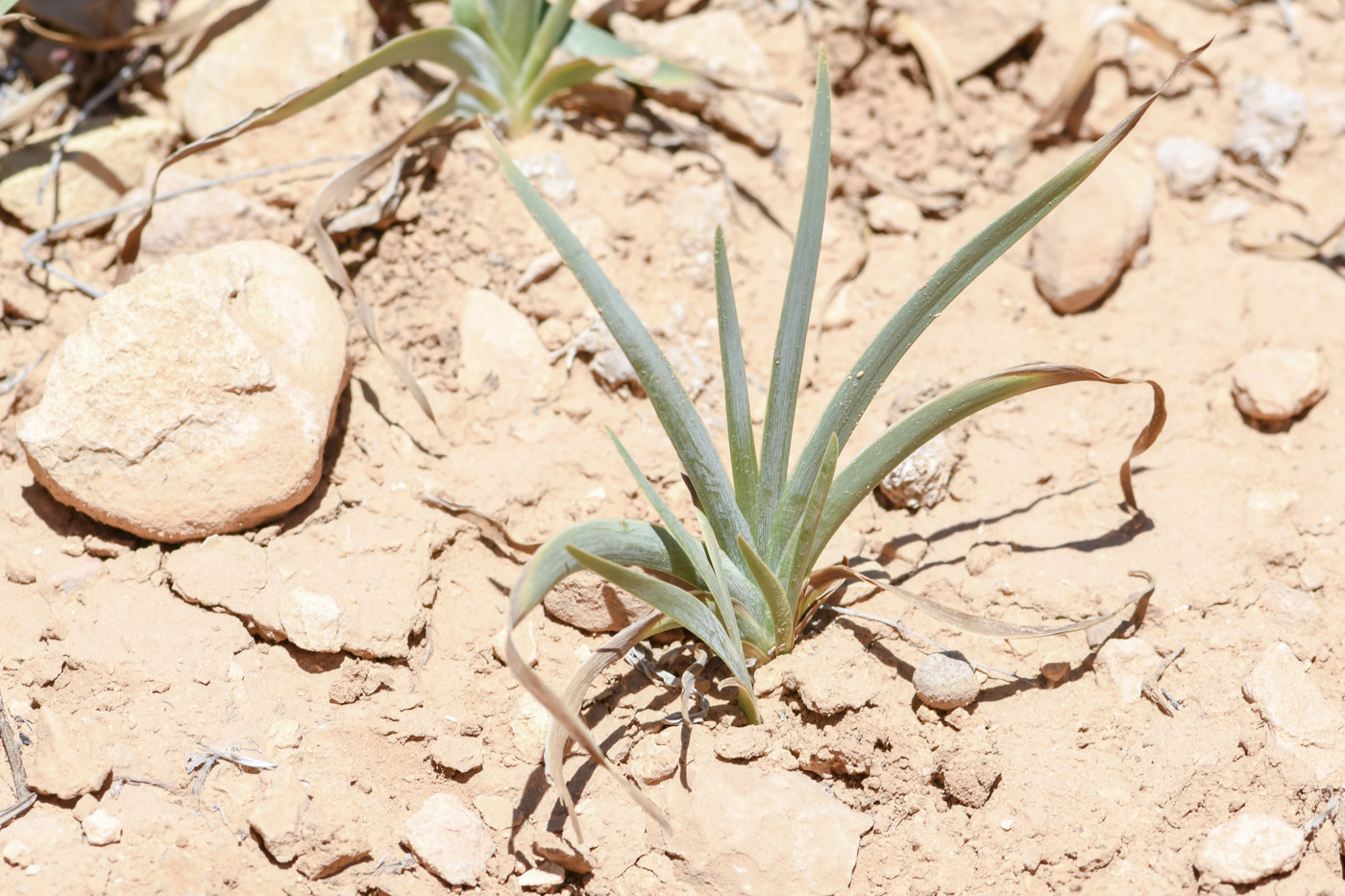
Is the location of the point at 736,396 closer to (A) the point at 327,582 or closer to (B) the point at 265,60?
(A) the point at 327,582

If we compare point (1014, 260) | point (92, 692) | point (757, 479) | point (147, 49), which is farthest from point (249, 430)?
point (1014, 260)

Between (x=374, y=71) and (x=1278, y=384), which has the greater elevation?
(x=374, y=71)

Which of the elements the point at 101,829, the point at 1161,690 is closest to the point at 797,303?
the point at 1161,690

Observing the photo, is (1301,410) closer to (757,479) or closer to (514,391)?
(757,479)

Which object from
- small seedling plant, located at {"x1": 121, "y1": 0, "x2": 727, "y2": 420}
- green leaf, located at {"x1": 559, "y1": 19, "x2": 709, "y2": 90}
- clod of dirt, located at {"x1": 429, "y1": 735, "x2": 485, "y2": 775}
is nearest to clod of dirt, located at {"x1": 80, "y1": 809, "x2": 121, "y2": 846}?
clod of dirt, located at {"x1": 429, "y1": 735, "x2": 485, "y2": 775}

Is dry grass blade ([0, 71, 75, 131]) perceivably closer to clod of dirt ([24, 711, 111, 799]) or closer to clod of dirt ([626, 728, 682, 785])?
clod of dirt ([24, 711, 111, 799])

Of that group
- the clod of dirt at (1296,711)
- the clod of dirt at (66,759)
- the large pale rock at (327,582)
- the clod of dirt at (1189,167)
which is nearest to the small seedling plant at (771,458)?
the clod of dirt at (1296,711)
